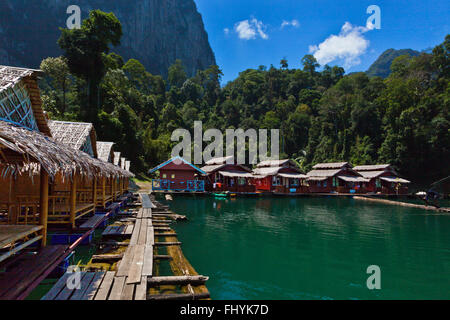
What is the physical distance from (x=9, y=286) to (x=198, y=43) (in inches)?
5814

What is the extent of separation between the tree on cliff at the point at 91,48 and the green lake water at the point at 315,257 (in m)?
31.2

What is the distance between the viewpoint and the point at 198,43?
137875 mm

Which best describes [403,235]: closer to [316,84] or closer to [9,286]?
[9,286]

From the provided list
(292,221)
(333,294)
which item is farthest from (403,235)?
(333,294)

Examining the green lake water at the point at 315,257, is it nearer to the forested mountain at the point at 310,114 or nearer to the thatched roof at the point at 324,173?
the thatched roof at the point at 324,173

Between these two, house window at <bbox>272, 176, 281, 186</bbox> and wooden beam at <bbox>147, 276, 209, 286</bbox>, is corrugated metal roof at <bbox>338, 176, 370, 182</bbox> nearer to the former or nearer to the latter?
house window at <bbox>272, 176, 281, 186</bbox>

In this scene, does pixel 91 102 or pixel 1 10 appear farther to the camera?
pixel 1 10

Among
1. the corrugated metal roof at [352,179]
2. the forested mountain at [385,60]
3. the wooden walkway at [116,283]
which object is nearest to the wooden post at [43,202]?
the wooden walkway at [116,283]

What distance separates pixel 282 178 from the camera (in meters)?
38.2

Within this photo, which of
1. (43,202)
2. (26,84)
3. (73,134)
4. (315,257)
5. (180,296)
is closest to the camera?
(180,296)

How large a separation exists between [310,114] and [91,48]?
5187 centimetres

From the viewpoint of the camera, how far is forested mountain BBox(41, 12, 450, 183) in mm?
38244

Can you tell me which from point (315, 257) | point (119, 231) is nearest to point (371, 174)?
point (315, 257)

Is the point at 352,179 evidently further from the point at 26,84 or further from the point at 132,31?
the point at 132,31
